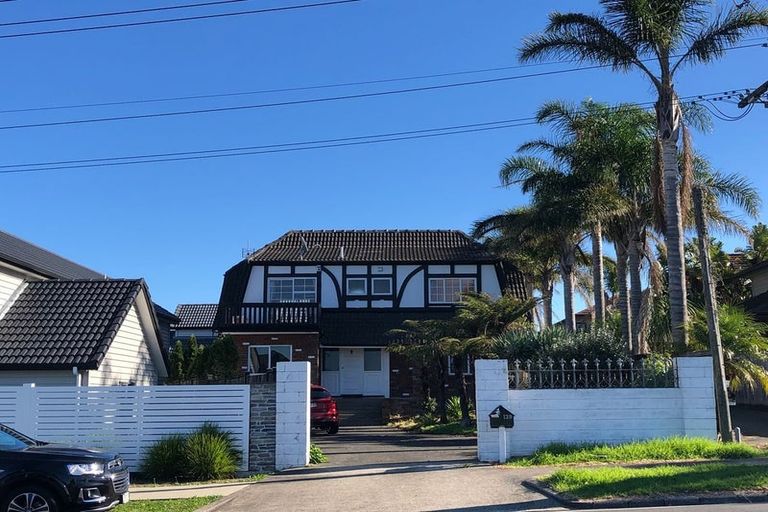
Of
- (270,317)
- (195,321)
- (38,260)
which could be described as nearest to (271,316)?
(270,317)

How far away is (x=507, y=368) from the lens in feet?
47.3

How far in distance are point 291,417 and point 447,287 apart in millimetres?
20614

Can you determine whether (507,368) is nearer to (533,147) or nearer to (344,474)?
(344,474)

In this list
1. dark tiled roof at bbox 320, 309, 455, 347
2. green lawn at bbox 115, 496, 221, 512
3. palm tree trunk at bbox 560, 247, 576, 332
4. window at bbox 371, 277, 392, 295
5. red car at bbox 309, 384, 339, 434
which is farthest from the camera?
window at bbox 371, 277, 392, 295

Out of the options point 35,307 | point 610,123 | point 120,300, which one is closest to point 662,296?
point 610,123

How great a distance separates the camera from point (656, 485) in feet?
33.0

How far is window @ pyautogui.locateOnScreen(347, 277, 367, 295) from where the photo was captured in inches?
1353

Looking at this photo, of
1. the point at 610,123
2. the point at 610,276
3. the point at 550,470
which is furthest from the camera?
the point at 610,276

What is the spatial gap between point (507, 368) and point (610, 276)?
105ft

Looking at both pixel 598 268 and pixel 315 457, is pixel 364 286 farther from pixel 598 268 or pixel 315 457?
pixel 315 457

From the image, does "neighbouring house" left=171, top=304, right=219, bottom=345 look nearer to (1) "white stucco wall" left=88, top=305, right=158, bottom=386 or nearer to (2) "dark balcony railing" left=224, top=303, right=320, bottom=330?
(2) "dark balcony railing" left=224, top=303, right=320, bottom=330

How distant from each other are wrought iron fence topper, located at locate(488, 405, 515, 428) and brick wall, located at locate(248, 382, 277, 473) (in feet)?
14.3

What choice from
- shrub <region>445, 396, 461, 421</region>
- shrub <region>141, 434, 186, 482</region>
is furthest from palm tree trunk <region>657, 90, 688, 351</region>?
shrub <region>141, 434, 186, 482</region>

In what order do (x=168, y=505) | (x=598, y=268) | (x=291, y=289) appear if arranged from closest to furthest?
(x=168, y=505) → (x=598, y=268) → (x=291, y=289)
